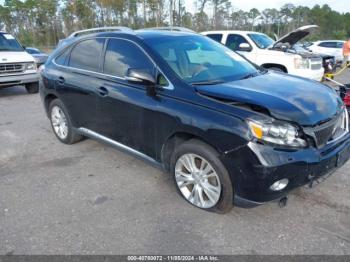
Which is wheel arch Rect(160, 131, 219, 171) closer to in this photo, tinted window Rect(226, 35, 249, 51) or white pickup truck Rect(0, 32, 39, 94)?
tinted window Rect(226, 35, 249, 51)

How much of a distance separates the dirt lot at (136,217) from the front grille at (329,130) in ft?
2.34

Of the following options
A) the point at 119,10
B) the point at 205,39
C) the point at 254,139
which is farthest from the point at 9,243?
the point at 119,10

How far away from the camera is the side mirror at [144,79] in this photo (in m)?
3.23

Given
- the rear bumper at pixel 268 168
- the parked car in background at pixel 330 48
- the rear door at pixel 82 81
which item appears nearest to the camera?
the rear bumper at pixel 268 168

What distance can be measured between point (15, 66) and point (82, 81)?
629cm

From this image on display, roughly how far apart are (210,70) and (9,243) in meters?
2.63

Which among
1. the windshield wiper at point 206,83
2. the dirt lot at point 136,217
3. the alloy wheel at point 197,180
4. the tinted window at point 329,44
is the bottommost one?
the dirt lot at point 136,217

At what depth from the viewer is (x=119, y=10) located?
4550cm

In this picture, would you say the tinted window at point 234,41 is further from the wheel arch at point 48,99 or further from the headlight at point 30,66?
the wheel arch at point 48,99

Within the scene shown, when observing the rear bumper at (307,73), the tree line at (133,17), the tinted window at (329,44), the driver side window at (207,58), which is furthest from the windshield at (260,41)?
the tree line at (133,17)

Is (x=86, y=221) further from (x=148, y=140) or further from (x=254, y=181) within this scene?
(x=254, y=181)

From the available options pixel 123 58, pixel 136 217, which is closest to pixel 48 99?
pixel 123 58

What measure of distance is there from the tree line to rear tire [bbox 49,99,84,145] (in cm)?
3132

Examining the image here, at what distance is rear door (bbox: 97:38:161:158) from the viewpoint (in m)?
3.41
